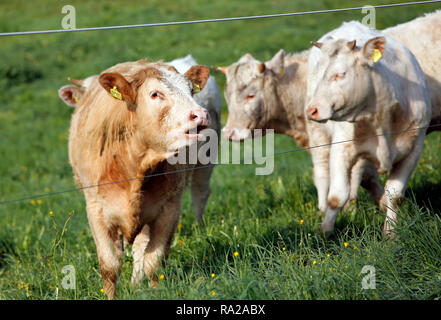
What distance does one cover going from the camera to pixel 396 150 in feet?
17.4

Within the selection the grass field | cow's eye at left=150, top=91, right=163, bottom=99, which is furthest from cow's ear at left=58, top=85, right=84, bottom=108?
cow's eye at left=150, top=91, right=163, bottom=99

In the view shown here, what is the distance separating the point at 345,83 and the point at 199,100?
5.70ft

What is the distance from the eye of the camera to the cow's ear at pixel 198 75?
4461 mm

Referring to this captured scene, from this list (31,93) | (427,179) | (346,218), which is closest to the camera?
(346,218)

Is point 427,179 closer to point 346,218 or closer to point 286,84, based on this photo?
point 346,218

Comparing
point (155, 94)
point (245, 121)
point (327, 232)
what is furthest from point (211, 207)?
point (155, 94)

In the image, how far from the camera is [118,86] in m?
4.00

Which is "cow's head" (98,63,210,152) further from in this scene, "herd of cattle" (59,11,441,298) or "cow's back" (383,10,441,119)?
"cow's back" (383,10,441,119)

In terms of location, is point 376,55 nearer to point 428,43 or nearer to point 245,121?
point 428,43

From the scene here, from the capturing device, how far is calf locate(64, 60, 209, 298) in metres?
3.94

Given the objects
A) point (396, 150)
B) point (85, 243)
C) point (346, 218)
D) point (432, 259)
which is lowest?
point (85, 243)

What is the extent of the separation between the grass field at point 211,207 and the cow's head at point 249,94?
852 mm
